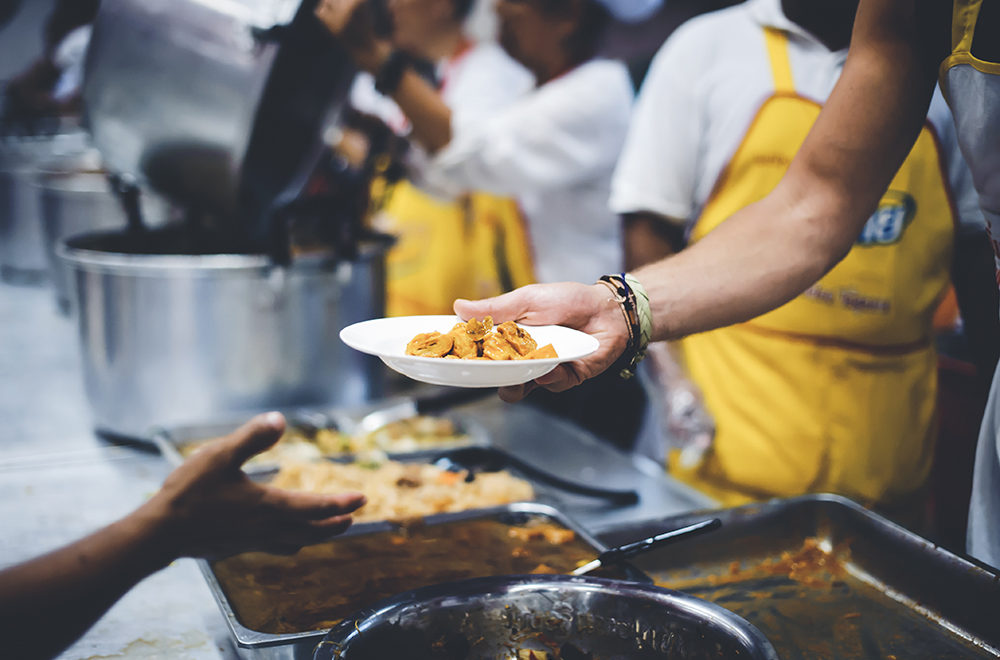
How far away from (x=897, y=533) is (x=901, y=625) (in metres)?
0.15

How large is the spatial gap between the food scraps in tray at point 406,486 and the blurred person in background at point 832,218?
43cm

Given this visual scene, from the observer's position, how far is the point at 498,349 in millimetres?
960

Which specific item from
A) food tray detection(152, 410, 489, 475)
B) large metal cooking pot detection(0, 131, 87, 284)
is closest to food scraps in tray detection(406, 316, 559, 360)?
food tray detection(152, 410, 489, 475)

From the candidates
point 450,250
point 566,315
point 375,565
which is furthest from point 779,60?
point 450,250

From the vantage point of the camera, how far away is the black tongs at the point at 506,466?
1570 mm

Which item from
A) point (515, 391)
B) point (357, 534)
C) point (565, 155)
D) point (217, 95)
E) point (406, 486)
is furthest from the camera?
point (565, 155)

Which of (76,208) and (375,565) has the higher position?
(76,208)

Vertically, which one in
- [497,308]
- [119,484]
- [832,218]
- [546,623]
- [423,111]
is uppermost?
[423,111]

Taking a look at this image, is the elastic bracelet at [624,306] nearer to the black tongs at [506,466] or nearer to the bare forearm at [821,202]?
the bare forearm at [821,202]

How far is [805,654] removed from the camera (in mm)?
1013

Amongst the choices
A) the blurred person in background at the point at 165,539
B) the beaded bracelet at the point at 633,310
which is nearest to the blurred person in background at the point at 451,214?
the beaded bracelet at the point at 633,310

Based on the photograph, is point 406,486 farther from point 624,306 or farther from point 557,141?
point 557,141

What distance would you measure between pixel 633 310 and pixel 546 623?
0.42 metres

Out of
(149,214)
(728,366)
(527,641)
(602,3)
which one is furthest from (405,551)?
(149,214)
